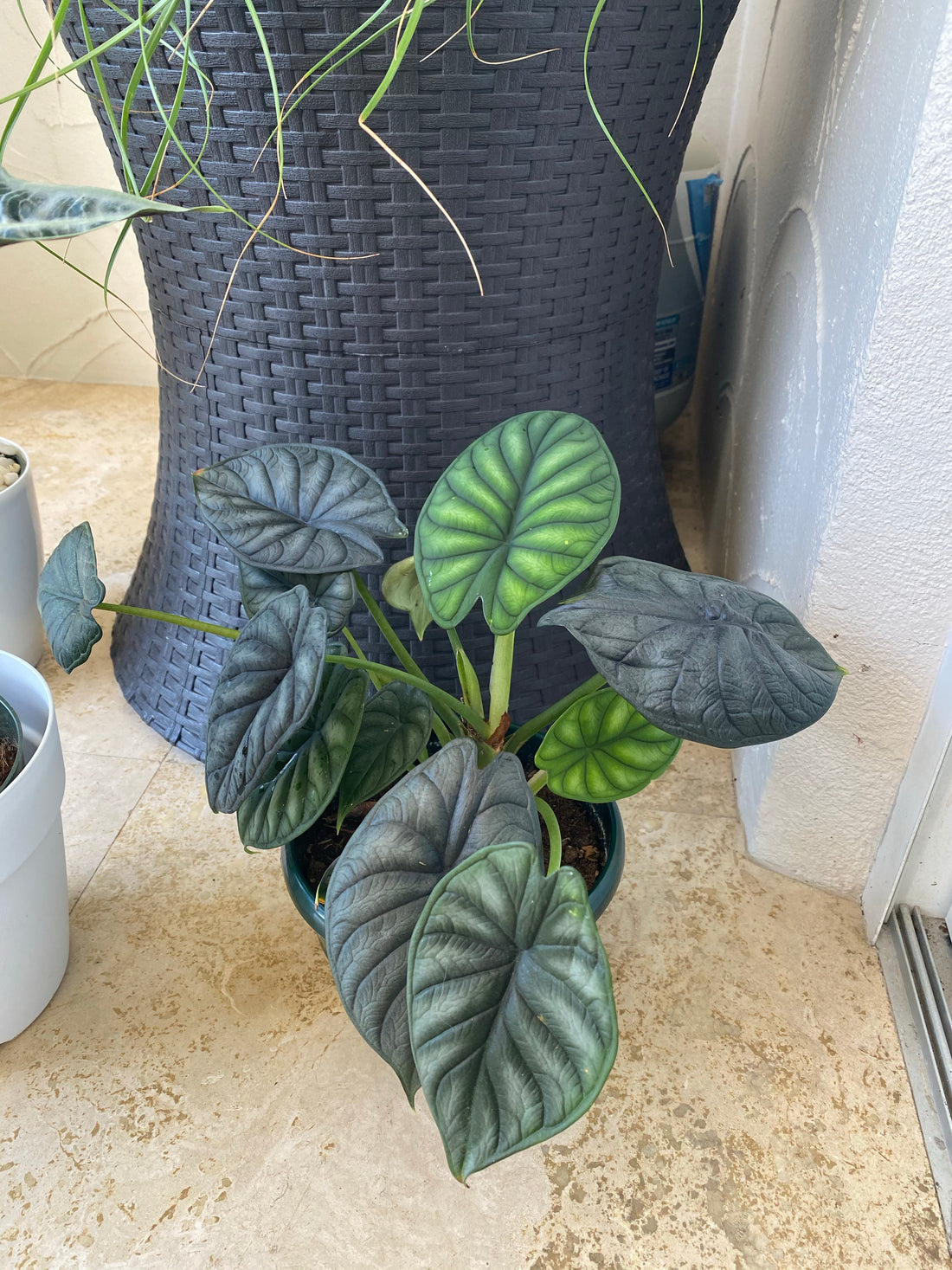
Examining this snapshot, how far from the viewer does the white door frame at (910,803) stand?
0.74 m

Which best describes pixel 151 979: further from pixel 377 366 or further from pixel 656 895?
pixel 377 366

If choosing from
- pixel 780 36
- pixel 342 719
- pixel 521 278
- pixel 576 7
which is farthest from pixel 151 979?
pixel 780 36

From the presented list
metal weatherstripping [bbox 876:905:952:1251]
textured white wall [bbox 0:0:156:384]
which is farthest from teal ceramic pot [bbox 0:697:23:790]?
textured white wall [bbox 0:0:156:384]

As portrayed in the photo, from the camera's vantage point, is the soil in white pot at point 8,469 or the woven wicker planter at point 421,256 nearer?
the woven wicker planter at point 421,256

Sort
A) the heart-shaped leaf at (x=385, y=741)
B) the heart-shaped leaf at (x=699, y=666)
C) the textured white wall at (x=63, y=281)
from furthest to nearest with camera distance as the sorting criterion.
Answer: the textured white wall at (x=63, y=281) → the heart-shaped leaf at (x=385, y=741) → the heart-shaped leaf at (x=699, y=666)

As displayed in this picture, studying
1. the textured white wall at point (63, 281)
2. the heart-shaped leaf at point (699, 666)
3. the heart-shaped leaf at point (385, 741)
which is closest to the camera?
the heart-shaped leaf at point (699, 666)

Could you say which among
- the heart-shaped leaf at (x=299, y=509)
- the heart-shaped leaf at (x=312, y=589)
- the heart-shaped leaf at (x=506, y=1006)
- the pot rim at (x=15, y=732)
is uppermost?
the heart-shaped leaf at (x=299, y=509)

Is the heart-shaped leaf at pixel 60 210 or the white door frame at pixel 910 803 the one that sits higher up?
the heart-shaped leaf at pixel 60 210

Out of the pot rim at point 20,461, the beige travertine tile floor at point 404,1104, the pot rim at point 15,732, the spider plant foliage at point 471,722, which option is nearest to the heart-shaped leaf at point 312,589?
the spider plant foliage at point 471,722

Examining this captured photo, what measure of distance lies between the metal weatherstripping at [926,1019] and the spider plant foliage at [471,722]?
370mm

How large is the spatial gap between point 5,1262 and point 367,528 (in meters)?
0.56

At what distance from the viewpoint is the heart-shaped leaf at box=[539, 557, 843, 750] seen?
515 millimetres

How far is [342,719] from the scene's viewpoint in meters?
0.59

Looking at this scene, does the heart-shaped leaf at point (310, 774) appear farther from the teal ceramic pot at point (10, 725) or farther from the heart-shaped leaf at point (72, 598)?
the teal ceramic pot at point (10, 725)
